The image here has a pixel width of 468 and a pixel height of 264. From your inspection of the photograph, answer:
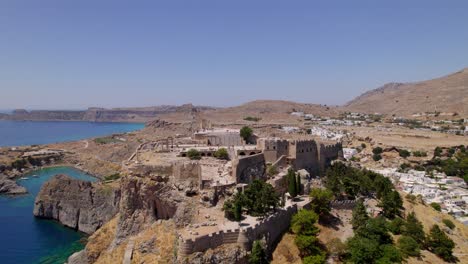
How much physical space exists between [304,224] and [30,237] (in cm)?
3774

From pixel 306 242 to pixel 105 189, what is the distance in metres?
36.3

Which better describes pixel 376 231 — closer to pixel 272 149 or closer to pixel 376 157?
pixel 272 149

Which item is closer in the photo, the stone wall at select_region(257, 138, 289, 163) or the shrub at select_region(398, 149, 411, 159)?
the stone wall at select_region(257, 138, 289, 163)

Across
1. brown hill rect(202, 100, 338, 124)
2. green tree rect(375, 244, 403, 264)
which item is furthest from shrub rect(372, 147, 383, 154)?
brown hill rect(202, 100, 338, 124)

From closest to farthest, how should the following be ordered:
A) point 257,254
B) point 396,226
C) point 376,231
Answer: point 257,254 < point 376,231 < point 396,226

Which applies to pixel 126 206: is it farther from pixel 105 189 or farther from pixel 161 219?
pixel 105 189

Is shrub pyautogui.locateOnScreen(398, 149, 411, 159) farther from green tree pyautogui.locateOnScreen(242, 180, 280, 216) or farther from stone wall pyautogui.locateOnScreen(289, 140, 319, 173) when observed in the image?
green tree pyautogui.locateOnScreen(242, 180, 280, 216)

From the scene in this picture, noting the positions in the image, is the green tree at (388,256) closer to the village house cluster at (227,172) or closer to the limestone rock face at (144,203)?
the village house cluster at (227,172)

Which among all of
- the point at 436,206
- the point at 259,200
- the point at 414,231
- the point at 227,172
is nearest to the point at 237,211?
the point at 259,200

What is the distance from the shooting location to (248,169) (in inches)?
1224

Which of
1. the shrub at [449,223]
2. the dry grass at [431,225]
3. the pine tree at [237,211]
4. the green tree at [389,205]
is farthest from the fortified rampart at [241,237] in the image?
the shrub at [449,223]

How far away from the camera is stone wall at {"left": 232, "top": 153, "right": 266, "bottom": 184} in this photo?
29.6m

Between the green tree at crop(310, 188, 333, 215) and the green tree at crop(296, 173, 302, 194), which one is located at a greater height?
the green tree at crop(296, 173, 302, 194)

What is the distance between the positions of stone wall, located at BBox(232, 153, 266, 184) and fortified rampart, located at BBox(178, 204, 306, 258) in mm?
5084
